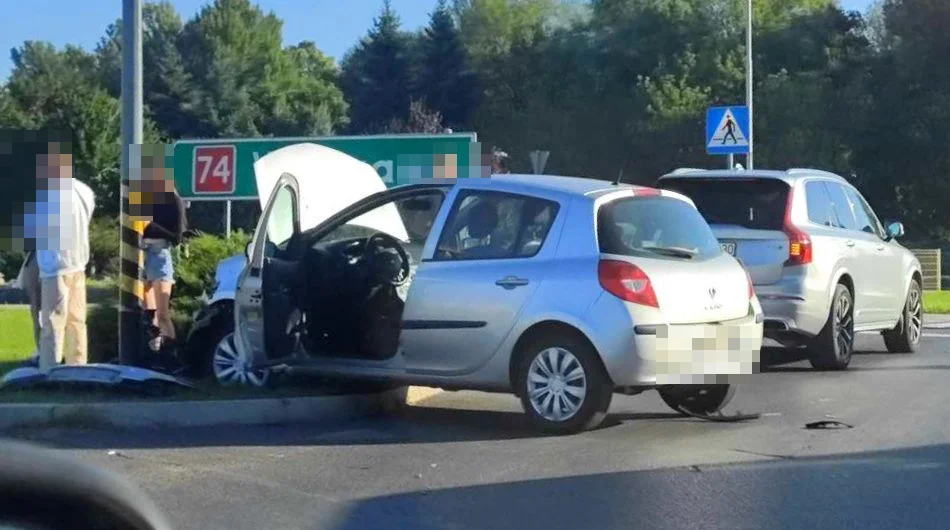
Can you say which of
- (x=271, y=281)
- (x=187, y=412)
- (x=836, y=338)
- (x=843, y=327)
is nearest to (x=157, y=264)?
(x=271, y=281)

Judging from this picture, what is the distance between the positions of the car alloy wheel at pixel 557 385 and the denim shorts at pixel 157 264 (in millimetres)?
4149

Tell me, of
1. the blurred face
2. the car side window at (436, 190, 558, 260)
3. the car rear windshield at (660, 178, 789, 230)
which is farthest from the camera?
the car rear windshield at (660, 178, 789, 230)

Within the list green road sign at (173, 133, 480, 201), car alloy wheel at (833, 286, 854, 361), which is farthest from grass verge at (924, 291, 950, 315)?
green road sign at (173, 133, 480, 201)

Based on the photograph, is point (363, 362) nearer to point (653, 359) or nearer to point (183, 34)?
point (653, 359)

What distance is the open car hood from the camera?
10352mm

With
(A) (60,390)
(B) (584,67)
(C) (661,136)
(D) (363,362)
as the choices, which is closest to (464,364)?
(D) (363,362)

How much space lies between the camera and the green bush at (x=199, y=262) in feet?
42.9

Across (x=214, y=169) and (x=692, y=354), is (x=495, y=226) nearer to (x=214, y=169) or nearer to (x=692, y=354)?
(x=692, y=354)

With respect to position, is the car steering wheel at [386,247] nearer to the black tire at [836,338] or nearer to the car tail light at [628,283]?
the car tail light at [628,283]

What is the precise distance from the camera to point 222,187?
48.7ft

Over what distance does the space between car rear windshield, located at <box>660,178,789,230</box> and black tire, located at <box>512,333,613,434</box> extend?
13.3 feet

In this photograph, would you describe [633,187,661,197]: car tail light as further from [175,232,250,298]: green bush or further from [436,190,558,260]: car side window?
[175,232,250,298]: green bush

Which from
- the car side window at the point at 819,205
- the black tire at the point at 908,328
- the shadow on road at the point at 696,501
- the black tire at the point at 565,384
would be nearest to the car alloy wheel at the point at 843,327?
the car side window at the point at 819,205

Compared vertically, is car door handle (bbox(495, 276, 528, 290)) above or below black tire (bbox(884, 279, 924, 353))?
above
